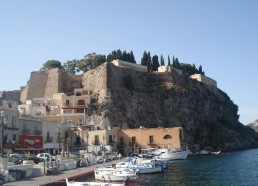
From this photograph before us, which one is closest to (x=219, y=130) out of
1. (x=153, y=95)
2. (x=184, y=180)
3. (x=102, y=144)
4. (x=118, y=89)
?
(x=153, y=95)

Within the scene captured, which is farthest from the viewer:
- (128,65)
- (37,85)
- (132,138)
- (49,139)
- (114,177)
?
(128,65)

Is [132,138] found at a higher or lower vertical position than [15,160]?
higher

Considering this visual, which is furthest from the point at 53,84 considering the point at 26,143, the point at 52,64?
the point at 26,143

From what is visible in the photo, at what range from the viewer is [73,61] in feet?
356

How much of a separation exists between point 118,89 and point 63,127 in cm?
2132

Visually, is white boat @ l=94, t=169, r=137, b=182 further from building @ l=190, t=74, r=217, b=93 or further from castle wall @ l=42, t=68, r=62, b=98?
building @ l=190, t=74, r=217, b=93

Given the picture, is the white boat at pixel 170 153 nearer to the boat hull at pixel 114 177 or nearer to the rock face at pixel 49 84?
the boat hull at pixel 114 177

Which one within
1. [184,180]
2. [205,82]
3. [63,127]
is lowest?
[184,180]

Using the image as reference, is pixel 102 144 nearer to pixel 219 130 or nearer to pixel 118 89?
pixel 118 89

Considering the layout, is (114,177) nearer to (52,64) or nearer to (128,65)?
(128,65)

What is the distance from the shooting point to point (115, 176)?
32.8 m

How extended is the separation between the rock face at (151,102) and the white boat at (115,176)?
4223cm

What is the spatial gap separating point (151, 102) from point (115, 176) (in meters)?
56.8

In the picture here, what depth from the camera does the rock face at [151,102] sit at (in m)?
81.0
